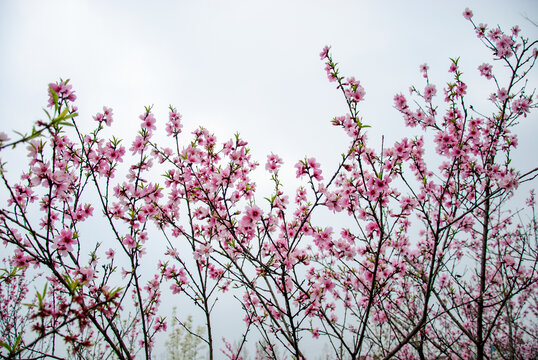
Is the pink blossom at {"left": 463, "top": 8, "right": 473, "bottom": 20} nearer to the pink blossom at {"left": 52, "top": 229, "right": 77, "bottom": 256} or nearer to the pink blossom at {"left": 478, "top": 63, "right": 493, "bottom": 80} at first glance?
the pink blossom at {"left": 478, "top": 63, "right": 493, "bottom": 80}

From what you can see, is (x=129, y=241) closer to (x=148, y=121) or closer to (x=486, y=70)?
(x=148, y=121)

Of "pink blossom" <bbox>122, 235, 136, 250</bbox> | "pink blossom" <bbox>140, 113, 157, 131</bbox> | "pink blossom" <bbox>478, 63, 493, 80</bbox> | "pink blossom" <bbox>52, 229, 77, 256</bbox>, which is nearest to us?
"pink blossom" <bbox>52, 229, 77, 256</bbox>

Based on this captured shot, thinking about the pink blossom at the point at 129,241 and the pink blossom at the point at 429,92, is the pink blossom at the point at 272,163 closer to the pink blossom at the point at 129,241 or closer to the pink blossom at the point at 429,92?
the pink blossom at the point at 129,241

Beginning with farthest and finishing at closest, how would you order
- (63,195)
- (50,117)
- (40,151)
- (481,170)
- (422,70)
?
(422,70) < (481,170) < (63,195) < (40,151) < (50,117)

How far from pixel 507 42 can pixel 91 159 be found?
6.29m

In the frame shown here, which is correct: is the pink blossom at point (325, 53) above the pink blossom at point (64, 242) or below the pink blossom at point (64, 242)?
above

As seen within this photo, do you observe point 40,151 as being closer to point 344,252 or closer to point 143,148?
point 143,148

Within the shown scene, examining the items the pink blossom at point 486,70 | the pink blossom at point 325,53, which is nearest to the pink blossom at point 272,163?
the pink blossom at point 325,53

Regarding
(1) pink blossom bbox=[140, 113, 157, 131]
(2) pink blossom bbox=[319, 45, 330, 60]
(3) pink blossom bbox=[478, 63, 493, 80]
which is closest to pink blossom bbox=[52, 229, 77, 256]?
(1) pink blossom bbox=[140, 113, 157, 131]

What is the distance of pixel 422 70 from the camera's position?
16.1 feet

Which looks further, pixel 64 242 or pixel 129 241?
pixel 129 241

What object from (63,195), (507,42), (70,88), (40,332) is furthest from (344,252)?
(507,42)

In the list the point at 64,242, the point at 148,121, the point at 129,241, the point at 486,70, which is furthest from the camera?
the point at 486,70

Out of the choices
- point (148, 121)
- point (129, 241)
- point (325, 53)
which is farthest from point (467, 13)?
point (129, 241)
